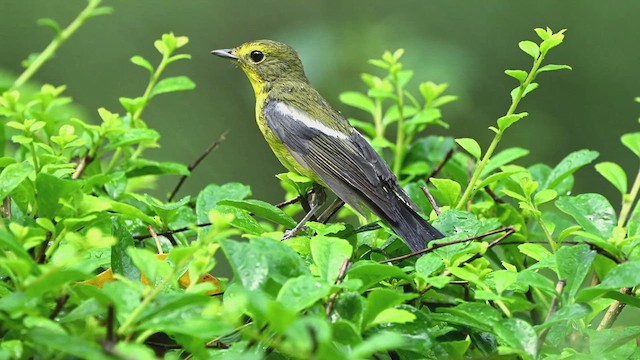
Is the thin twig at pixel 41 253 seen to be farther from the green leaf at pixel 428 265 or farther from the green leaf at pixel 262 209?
the green leaf at pixel 428 265

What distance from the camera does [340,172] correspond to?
3986mm

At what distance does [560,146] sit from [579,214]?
534 centimetres

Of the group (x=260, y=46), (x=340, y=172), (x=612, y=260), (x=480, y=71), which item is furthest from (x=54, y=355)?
(x=480, y=71)

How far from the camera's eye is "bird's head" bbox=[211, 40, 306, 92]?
5305 mm

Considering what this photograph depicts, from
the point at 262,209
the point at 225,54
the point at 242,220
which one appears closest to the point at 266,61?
the point at 225,54

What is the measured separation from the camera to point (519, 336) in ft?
5.42

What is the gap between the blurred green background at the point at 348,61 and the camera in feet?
21.4

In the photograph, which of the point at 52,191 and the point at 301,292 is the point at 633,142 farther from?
the point at 52,191

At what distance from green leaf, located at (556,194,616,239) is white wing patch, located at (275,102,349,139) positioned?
200cm

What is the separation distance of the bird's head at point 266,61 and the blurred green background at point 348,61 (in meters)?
0.80

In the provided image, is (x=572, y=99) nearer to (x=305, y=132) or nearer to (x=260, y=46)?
(x=260, y=46)

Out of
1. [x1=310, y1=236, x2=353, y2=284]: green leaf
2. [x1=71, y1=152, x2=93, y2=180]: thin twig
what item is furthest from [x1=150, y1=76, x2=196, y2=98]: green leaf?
[x1=310, y1=236, x2=353, y2=284]: green leaf

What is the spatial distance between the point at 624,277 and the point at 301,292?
1.97 feet

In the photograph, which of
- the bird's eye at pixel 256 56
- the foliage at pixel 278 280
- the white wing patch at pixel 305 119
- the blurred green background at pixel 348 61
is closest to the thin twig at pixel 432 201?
the foliage at pixel 278 280
